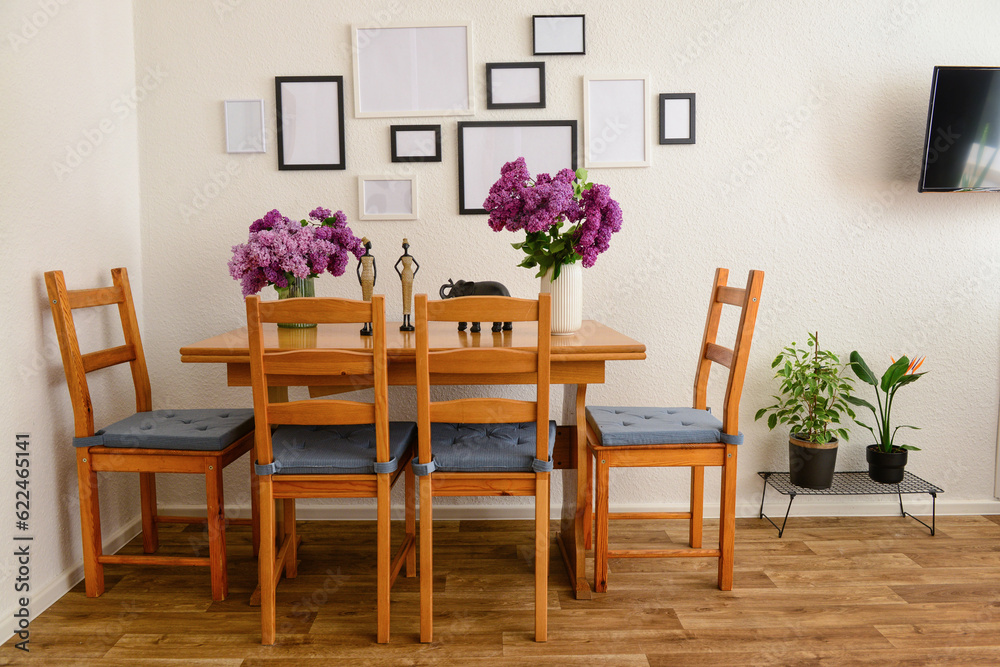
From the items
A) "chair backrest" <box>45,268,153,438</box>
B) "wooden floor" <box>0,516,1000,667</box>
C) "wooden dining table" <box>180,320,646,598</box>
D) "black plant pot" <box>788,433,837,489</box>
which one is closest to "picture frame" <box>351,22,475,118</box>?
"wooden dining table" <box>180,320,646,598</box>

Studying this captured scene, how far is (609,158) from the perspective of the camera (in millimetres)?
2686

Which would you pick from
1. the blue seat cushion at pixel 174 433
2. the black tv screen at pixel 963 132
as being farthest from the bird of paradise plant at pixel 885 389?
the blue seat cushion at pixel 174 433

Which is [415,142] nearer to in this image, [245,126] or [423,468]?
[245,126]

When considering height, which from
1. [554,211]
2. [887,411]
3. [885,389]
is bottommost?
[887,411]

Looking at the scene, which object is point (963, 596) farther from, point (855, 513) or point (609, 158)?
point (609, 158)

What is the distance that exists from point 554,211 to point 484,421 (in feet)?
2.35

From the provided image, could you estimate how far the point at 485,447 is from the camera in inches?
76.2

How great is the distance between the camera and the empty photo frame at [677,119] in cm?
266

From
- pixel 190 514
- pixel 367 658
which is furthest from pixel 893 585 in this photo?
pixel 190 514

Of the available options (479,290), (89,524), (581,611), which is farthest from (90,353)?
(581,611)

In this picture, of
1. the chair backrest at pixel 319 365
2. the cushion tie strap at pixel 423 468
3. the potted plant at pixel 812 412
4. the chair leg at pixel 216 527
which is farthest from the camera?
the potted plant at pixel 812 412

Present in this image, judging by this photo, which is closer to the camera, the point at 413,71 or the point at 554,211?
the point at 554,211

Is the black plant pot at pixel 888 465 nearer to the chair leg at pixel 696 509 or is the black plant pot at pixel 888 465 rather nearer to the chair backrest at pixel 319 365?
the chair leg at pixel 696 509

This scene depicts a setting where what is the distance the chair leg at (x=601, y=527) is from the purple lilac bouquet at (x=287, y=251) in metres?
1.16
